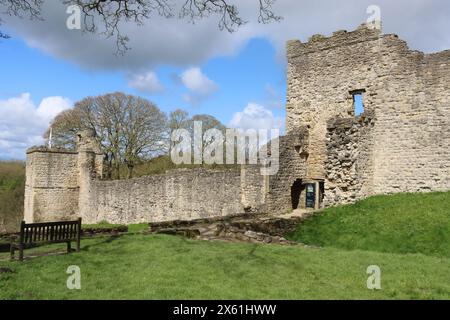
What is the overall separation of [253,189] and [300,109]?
3839 millimetres

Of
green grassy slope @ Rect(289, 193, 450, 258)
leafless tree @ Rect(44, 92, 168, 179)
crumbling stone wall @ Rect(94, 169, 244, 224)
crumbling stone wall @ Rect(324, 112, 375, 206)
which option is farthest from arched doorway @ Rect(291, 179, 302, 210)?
leafless tree @ Rect(44, 92, 168, 179)

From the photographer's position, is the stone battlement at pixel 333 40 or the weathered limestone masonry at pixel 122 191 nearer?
the stone battlement at pixel 333 40

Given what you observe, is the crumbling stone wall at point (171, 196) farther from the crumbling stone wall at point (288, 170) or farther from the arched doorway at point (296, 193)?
the arched doorway at point (296, 193)

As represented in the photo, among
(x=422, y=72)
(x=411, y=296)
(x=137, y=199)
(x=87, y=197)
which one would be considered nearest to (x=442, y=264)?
(x=411, y=296)

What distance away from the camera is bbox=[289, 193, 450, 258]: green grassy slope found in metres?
11.0

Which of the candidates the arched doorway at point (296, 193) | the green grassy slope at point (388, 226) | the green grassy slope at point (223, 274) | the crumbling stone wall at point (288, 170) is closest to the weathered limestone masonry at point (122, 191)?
the crumbling stone wall at point (288, 170)

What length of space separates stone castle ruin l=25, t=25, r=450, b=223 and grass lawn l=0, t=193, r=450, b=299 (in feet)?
8.95

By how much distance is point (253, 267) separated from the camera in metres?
8.02

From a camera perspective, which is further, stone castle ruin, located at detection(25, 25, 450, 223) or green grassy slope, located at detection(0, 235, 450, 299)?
stone castle ruin, located at detection(25, 25, 450, 223)

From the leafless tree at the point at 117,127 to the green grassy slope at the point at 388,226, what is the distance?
27.9 m

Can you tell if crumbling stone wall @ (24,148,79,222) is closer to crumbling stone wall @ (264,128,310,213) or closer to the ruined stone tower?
the ruined stone tower

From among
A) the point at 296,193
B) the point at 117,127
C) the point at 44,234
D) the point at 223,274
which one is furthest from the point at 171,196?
the point at 117,127

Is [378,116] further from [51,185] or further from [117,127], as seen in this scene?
[117,127]

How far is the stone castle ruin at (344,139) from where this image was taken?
14578 millimetres
